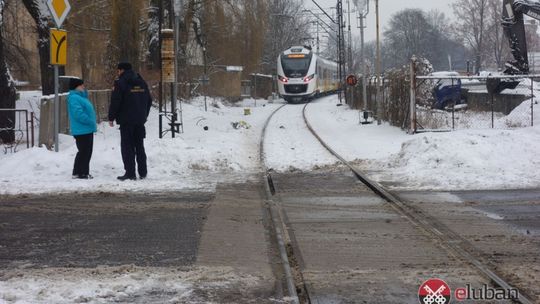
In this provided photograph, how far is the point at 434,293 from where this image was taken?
4730mm

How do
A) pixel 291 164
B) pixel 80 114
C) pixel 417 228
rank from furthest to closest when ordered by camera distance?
pixel 291 164, pixel 80 114, pixel 417 228

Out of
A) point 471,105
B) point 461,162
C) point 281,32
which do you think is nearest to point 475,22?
point 281,32

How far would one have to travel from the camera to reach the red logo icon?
15.2ft

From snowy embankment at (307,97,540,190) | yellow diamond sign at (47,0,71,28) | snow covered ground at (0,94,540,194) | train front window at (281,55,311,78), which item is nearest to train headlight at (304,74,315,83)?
train front window at (281,55,311,78)

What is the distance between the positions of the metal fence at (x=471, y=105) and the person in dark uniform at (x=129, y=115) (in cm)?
968

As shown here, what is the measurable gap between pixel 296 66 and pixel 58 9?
115 feet

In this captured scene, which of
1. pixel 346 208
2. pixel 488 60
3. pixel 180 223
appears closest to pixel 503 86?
pixel 346 208

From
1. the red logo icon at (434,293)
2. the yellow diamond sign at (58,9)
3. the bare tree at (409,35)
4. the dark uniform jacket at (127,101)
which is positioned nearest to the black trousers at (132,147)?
the dark uniform jacket at (127,101)

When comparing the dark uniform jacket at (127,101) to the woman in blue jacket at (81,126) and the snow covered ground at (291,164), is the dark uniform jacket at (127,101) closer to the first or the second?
the woman in blue jacket at (81,126)

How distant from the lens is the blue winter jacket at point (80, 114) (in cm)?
1068

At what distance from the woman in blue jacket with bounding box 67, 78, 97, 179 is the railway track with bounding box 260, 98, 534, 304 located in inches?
125

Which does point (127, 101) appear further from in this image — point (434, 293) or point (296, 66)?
point (296, 66)

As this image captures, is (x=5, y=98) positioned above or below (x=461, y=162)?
above

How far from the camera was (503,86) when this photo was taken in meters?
26.3
